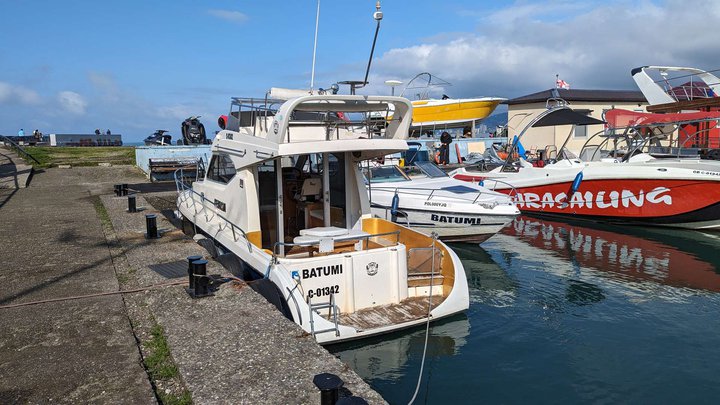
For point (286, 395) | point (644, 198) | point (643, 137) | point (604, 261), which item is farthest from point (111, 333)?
point (643, 137)

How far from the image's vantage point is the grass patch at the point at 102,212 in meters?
11.5

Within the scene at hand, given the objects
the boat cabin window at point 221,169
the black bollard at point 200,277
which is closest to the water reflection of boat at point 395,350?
the black bollard at point 200,277

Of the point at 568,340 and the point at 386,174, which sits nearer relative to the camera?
the point at 568,340

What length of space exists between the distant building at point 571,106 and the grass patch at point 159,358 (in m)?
27.3

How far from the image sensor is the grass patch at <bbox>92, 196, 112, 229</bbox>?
11.5 metres

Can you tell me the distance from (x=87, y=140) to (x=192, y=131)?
102 ft

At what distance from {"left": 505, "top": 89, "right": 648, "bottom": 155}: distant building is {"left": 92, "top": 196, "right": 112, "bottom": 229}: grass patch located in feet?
73.5

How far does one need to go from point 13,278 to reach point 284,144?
4.30 m

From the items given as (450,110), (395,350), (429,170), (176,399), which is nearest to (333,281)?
(395,350)

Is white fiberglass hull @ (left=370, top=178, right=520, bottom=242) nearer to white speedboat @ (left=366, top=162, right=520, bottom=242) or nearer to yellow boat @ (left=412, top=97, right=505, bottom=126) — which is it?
white speedboat @ (left=366, top=162, right=520, bottom=242)

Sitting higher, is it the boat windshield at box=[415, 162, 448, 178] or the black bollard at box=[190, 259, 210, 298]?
the boat windshield at box=[415, 162, 448, 178]

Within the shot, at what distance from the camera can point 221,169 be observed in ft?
30.0

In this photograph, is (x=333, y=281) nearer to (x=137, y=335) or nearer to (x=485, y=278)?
(x=137, y=335)

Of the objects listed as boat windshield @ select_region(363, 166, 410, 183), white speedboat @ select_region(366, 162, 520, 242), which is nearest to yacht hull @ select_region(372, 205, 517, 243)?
white speedboat @ select_region(366, 162, 520, 242)
